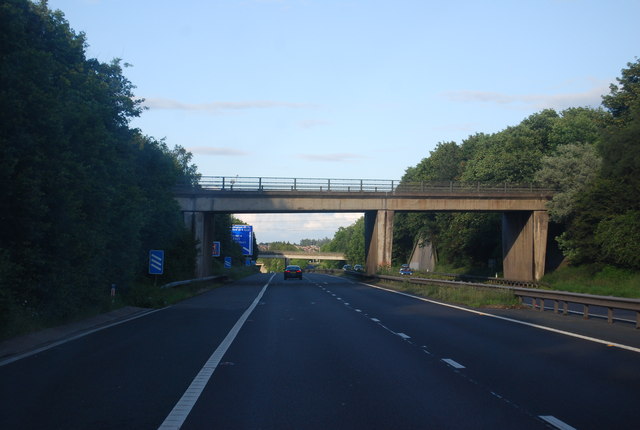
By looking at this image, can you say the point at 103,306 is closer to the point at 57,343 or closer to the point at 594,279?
the point at 57,343

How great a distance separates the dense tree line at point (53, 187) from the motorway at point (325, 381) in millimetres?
2292

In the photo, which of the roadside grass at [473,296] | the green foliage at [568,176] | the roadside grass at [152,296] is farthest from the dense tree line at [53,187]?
the green foliage at [568,176]

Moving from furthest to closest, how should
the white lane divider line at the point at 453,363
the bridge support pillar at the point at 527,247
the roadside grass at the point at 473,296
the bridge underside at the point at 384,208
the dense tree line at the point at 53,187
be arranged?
the bridge support pillar at the point at 527,247 < the bridge underside at the point at 384,208 < the roadside grass at the point at 473,296 < the dense tree line at the point at 53,187 < the white lane divider line at the point at 453,363

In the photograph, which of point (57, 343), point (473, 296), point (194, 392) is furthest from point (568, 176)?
point (194, 392)

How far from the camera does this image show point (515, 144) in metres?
74.6

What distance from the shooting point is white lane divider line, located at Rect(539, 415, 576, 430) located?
7.49 metres

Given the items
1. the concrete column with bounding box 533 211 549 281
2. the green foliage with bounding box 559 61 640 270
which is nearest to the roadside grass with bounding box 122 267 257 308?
the green foliage with bounding box 559 61 640 270

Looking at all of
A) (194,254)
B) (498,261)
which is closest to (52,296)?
(194,254)

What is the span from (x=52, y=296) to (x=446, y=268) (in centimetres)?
7359

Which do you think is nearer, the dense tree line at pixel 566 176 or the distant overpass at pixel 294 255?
the dense tree line at pixel 566 176

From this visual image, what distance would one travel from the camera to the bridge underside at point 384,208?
189 feet

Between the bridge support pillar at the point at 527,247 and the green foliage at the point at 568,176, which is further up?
the green foliage at the point at 568,176

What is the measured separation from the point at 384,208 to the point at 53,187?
4313 cm

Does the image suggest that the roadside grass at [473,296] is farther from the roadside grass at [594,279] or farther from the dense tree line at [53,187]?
the dense tree line at [53,187]
